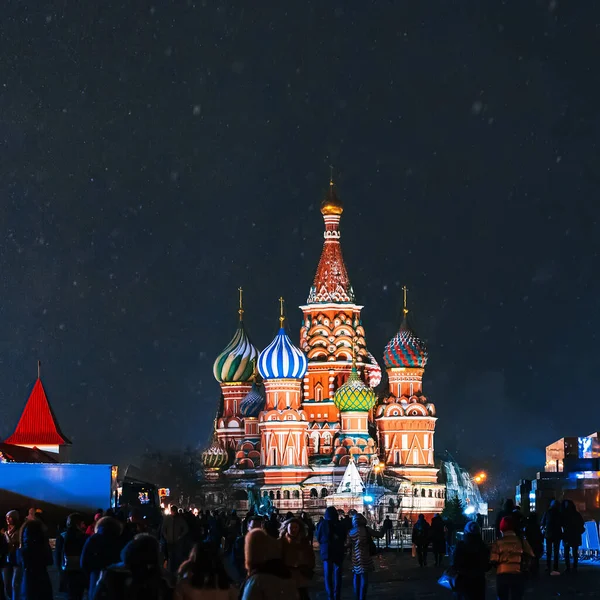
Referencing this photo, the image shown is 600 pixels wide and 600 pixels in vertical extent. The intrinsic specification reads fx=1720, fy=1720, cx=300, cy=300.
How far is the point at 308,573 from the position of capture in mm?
12906

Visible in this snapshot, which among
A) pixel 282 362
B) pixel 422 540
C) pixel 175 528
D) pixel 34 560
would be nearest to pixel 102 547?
pixel 34 560

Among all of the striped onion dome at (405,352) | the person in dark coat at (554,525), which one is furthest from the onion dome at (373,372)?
the person in dark coat at (554,525)

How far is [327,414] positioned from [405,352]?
533 centimetres

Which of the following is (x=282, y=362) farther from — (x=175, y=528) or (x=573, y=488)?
(x=175, y=528)

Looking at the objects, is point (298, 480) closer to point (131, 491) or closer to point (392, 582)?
point (131, 491)

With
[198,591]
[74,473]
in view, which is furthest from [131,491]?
[198,591]

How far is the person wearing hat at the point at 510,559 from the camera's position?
14.4 metres

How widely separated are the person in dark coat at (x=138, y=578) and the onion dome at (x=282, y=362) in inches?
3113

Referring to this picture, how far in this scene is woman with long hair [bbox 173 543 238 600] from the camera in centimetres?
932

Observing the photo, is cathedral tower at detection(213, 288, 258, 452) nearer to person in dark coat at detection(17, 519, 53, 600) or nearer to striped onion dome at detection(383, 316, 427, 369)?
striped onion dome at detection(383, 316, 427, 369)

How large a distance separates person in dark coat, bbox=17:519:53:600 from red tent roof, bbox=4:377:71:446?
5899 centimetres

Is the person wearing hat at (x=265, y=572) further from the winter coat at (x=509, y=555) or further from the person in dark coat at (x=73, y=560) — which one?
the person in dark coat at (x=73, y=560)

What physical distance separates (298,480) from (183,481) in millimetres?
16405

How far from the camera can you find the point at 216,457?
93375 millimetres
